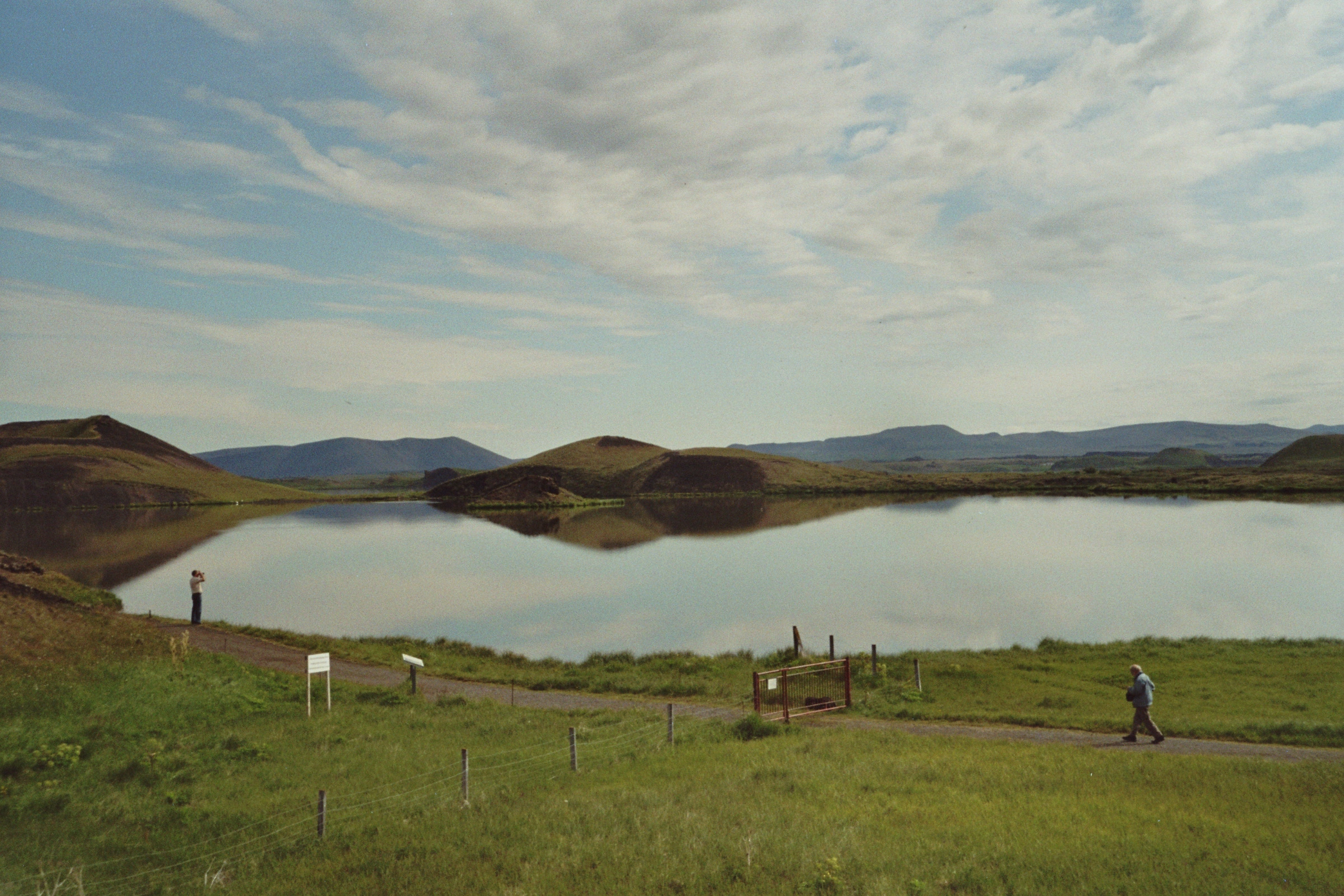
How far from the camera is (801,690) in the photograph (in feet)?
91.8

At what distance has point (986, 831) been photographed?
13445 mm

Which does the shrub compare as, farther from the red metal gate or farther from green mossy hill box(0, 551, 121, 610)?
green mossy hill box(0, 551, 121, 610)

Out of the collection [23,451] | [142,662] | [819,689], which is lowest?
[819,689]

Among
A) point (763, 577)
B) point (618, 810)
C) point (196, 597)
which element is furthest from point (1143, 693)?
point (196, 597)

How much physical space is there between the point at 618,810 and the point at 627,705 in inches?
478

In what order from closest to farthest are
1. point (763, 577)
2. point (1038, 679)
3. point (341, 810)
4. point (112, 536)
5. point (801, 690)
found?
1. point (341, 810)
2. point (801, 690)
3. point (1038, 679)
4. point (763, 577)
5. point (112, 536)

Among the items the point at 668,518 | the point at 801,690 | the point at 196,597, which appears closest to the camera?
the point at 801,690

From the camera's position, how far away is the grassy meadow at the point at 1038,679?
906 inches

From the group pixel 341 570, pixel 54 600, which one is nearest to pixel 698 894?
pixel 54 600

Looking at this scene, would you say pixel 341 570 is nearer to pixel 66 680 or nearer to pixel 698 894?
pixel 66 680

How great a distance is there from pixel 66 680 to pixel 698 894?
22374mm

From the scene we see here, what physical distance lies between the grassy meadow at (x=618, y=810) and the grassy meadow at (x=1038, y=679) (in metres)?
4.70

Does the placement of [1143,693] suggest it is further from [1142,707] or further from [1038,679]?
[1038,679]

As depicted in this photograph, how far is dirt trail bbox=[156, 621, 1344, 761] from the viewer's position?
19250 mm
